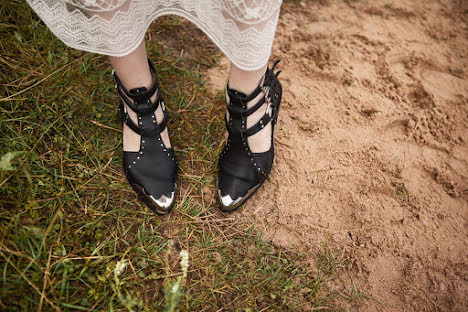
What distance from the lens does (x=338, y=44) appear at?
2.06 meters

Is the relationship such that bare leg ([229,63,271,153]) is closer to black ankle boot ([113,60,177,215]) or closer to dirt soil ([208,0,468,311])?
dirt soil ([208,0,468,311])

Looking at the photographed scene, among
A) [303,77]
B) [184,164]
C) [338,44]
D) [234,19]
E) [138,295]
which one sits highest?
[234,19]

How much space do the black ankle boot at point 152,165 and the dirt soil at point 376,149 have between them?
424 mm

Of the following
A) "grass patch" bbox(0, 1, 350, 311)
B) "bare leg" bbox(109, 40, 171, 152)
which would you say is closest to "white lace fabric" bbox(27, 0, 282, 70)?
"bare leg" bbox(109, 40, 171, 152)

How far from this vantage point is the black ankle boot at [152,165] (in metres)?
1.37

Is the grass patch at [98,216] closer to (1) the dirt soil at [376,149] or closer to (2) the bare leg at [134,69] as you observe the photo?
(1) the dirt soil at [376,149]

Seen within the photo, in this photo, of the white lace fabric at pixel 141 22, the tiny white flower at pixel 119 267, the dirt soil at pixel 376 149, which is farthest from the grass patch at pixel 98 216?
the white lace fabric at pixel 141 22

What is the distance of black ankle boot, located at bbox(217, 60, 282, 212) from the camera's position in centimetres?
137

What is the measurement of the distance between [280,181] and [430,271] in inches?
34.1

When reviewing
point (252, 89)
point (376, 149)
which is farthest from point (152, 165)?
point (376, 149)

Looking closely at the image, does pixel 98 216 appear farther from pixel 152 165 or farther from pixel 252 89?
pixel 252 89

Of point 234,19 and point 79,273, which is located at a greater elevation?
point 234,19

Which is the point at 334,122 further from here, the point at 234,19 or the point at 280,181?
the point at 234,19

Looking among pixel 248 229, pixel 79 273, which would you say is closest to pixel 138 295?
pixel 79 273
